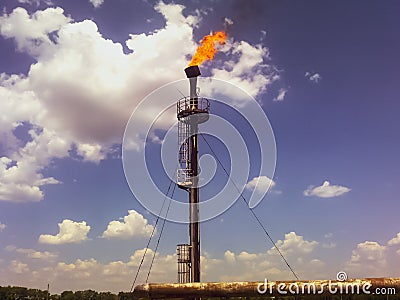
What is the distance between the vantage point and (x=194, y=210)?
34.5 m

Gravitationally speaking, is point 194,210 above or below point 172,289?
above

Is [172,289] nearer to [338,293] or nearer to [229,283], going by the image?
[229,283]

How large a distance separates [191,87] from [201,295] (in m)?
17.4

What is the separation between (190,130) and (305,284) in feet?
51.8

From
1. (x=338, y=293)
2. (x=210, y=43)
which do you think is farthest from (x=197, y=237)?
(x=210, y=43)

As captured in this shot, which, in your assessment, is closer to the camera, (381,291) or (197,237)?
(381,291)

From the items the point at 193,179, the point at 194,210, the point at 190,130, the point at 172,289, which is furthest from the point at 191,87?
the point at 172,289

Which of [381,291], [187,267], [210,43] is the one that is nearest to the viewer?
[381,291]

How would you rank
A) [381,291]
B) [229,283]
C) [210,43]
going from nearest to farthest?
[381,291], [229,283], [210,43]

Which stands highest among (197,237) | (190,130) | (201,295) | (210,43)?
(210,43)

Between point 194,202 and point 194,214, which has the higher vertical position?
point 194,202

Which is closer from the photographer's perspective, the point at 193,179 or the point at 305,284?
the point at 305,284

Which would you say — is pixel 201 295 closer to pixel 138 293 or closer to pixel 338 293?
pixel 138 293

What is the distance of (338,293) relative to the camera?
23.5 meters
